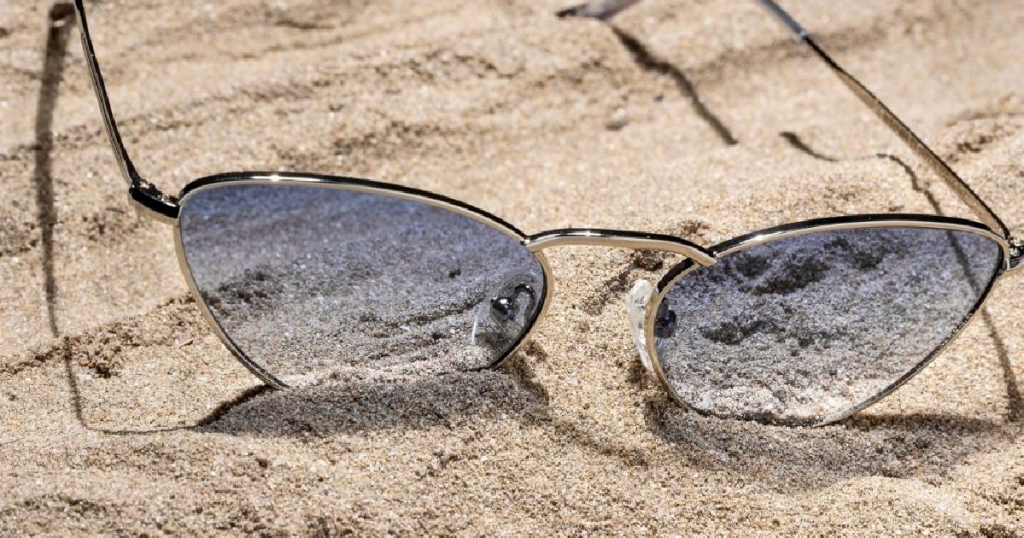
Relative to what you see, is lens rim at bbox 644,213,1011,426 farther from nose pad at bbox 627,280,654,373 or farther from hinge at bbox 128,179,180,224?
hinge at bbox 128,179,180,224

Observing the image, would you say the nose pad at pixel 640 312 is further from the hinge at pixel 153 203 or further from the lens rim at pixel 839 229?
the hinge at pixel 153 203

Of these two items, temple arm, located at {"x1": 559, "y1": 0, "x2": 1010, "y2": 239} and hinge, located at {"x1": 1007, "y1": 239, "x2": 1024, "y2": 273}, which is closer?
hinge, located at {"x1": 1007, "y1": 239, "x2": 1024, "y2": 273}

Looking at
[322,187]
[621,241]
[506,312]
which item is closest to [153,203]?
[322,187]

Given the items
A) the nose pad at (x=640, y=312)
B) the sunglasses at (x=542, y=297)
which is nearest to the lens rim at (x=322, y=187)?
the sunglasses at (x=542, y=297)

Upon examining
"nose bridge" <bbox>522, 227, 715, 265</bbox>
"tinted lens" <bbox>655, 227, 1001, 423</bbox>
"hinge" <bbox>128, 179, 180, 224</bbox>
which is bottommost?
"tinted lens" <bbox>655, 227, 1001, 423</bbox>

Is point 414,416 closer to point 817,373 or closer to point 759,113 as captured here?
point 817,373

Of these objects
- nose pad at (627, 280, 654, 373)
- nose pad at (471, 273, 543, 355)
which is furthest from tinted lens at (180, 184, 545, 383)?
nose pad at (627, 280, 654, 373)
